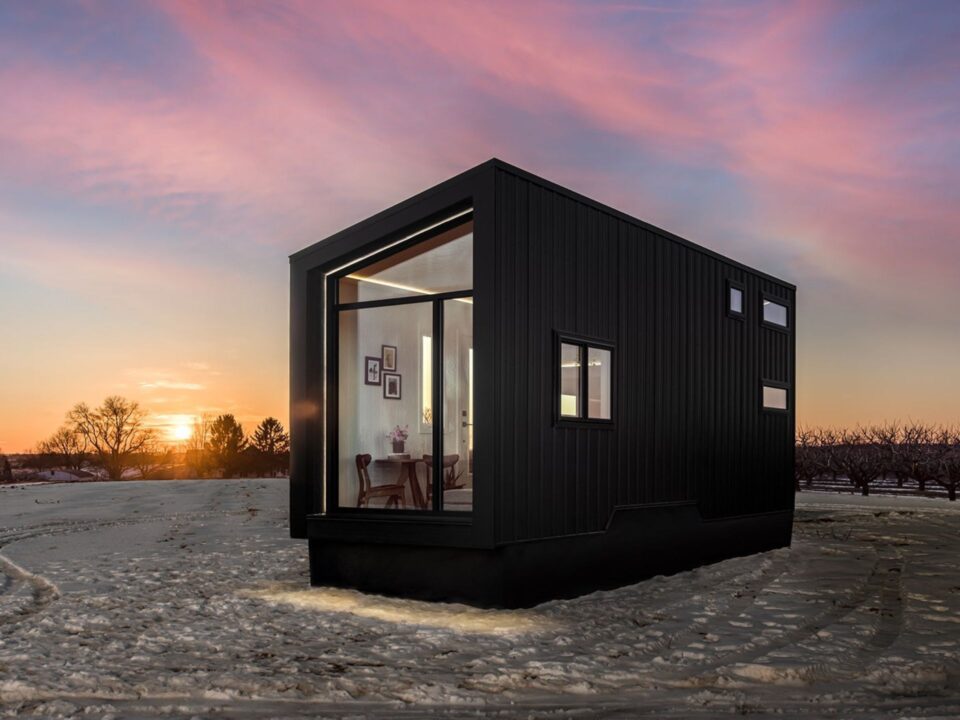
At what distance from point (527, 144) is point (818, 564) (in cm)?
627

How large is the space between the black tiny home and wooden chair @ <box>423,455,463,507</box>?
2 centimetres

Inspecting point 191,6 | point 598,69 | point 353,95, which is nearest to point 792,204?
point 598,69

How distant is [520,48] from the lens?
10.1 m

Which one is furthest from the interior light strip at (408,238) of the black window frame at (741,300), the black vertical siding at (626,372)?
the black window frame at (741,300)

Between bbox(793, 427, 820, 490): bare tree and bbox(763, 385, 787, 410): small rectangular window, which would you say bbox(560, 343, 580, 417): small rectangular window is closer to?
bbox(763, 385, 787, 410): small rectangular window

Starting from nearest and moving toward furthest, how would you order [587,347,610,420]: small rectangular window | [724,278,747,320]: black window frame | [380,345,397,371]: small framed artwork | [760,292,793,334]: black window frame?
[587,347,610,420]: small rectangular window
[380,345,397,371]: small framed artwork
[724,278,747,320]: black window frame
[760,292,793,334]: black window frame

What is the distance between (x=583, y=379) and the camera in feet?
27.8

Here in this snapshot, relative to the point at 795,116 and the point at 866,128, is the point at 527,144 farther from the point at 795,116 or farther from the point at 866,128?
the point at 866,128

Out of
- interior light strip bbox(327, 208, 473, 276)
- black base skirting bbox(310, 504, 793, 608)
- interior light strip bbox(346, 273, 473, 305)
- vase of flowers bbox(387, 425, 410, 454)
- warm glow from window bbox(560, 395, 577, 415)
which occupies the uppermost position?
interior light strip bbox(327, 208, 473, 276)

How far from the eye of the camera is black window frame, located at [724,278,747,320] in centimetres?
1130

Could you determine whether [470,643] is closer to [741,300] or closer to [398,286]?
[398,286]

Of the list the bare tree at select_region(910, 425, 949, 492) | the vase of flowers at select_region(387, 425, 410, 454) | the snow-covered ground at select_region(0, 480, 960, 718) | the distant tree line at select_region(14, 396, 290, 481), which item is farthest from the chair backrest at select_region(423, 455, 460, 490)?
the distant tree line at select_region(14, 396, 290, 481)

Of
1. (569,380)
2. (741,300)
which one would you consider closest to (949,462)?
(741,300)

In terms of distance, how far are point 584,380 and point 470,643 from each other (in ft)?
10.3
